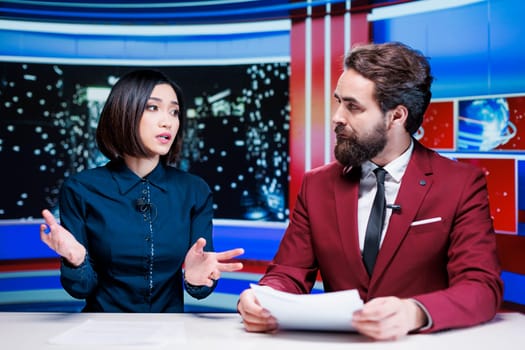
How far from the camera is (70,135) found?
4.21 meters

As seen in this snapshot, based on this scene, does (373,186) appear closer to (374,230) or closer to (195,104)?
(374,230)

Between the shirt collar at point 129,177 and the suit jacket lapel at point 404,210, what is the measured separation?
0.87 m

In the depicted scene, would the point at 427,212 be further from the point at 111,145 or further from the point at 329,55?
the point at 329,55

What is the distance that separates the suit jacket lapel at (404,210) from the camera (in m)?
1.89

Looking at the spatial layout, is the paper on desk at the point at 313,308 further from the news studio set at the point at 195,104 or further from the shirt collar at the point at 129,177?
the news studio set at the point at 195,104

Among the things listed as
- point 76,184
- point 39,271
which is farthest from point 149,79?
point 39,271

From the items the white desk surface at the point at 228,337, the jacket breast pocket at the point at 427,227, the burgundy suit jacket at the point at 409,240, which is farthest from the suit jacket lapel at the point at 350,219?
the white desk surface at the point at 228,337

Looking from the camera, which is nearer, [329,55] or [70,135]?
[329,55]

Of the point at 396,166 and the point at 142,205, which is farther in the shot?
the point at 142,205

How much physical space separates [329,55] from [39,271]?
250 centimetres

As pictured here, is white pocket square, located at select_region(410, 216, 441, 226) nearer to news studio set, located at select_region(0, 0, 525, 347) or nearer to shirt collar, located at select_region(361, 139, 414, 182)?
shirt collar, located at select_region(361, 139, 414, 182)

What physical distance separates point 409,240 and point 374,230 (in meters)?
0.12

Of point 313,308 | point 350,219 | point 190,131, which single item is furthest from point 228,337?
→ point 190,131

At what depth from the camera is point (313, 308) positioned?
1.40 m
